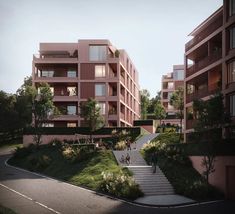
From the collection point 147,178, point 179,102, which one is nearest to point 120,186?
point 147,178

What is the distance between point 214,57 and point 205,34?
14.2ft

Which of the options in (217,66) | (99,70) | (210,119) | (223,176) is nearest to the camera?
(223,176)

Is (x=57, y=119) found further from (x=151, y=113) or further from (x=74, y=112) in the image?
(x=151, y=113)

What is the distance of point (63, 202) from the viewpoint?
89.1 feet

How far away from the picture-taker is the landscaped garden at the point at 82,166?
101 ft

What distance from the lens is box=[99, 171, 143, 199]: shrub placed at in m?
29.3

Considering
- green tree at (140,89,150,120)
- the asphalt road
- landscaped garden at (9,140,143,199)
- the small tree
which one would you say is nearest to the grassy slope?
landscaped garden at (9,140,143,199)

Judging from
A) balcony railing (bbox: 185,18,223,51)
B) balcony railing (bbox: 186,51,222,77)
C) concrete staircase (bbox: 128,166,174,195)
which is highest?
balcony railing (bbox: 185,18,223,51)

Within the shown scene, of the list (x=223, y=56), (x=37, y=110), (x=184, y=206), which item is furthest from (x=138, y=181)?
(x=37, y=110)

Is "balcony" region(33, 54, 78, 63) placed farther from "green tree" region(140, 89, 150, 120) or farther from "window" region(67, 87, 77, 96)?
"green tree" region(140, 89, 150, 120)

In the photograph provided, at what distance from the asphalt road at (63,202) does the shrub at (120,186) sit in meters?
0.96

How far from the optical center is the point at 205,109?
105 feet

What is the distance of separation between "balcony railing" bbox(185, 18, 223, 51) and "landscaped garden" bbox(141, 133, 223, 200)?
12.9 m

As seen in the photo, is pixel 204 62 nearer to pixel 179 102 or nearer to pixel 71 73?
pixel 179 102
